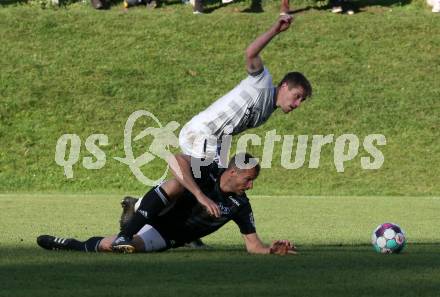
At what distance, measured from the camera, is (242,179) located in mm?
11109

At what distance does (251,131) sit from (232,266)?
17.5 meters

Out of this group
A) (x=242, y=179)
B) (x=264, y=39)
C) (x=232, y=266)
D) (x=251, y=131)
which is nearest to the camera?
(x=232, y=266)

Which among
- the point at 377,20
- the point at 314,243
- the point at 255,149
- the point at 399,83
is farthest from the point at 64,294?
the point at 377,20

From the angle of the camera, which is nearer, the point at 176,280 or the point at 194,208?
the point at 176,280

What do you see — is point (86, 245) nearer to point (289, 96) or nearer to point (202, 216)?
point (202, 216)

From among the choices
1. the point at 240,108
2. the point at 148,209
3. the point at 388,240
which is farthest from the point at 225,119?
the point at 388,240

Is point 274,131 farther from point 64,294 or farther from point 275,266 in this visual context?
point 64,294

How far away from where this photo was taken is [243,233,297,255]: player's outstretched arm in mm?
11031

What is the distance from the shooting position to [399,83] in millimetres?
30469

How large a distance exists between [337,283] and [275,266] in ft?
4.42

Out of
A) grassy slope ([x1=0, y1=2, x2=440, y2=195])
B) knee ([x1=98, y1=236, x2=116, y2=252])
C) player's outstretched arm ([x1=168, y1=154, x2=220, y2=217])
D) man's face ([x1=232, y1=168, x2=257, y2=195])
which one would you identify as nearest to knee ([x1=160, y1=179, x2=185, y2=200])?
player's outstretched arm ([x1=168, y1=154, x2=220, y2=217])

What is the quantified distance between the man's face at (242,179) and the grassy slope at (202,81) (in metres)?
13.1

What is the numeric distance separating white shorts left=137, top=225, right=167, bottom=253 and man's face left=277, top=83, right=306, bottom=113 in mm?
1724

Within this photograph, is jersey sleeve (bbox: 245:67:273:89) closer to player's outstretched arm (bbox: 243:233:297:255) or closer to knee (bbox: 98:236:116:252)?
player's outstretched arm (bbox: 243:233:297:255)
